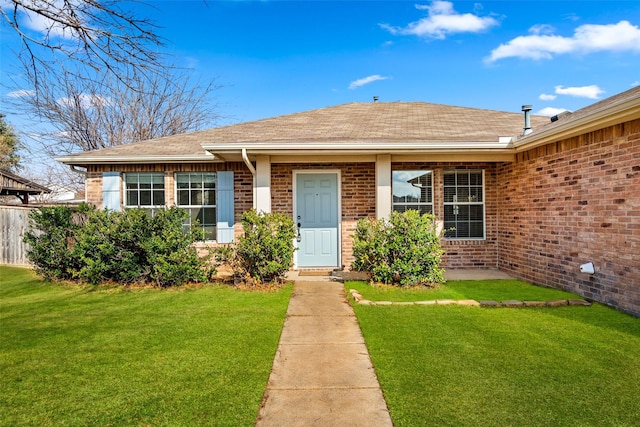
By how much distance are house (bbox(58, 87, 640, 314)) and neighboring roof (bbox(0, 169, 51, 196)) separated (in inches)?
287

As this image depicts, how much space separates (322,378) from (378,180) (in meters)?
4.98

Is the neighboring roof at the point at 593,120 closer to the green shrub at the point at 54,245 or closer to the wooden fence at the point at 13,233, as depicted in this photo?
the green shrub at the point at 54,245

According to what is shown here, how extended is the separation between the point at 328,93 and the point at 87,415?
59.2 ft

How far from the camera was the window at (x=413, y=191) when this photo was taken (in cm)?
862

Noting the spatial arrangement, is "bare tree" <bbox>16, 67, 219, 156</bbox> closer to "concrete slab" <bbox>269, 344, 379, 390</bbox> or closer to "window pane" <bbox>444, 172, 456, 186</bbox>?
"window pane" <bbox>444, 172, 456, 186</bbox>

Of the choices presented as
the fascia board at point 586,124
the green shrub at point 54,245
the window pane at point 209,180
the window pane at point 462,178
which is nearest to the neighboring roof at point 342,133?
the window pane at point 209,180

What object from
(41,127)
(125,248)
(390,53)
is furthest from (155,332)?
(41,127)

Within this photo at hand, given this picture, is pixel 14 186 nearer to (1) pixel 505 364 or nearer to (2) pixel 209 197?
(2) pixel 209 197

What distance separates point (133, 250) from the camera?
717cm

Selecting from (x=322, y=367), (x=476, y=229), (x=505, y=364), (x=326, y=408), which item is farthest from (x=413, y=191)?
(x=326, y=408)

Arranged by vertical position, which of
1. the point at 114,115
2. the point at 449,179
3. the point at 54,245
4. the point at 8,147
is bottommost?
the point at 54,245

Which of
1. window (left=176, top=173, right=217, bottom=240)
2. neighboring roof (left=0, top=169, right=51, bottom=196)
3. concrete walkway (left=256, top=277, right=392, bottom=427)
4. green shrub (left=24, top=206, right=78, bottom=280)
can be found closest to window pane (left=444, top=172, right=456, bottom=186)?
concrete walkway (left=256, top=277, right=392, bottom=427)

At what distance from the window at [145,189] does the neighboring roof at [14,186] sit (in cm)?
794

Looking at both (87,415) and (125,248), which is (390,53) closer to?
(125,248)
